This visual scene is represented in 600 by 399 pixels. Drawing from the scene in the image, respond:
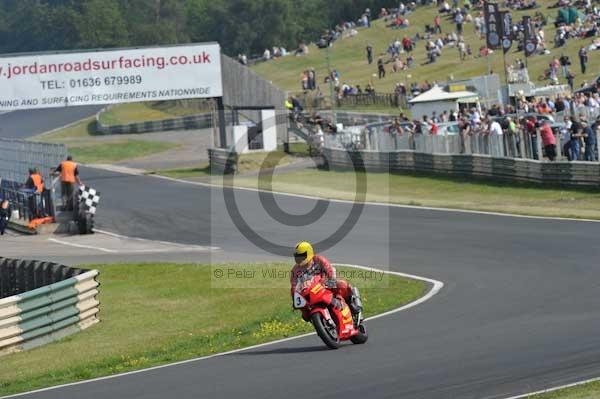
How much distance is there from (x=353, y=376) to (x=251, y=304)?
6.81 meters

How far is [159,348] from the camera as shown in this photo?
14789mm

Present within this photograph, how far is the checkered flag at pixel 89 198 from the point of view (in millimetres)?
31188

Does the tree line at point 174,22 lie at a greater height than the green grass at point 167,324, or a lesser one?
greater

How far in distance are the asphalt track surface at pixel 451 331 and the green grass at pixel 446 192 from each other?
A: 6.25 ft

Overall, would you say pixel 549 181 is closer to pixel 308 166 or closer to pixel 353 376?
pixel 308 166

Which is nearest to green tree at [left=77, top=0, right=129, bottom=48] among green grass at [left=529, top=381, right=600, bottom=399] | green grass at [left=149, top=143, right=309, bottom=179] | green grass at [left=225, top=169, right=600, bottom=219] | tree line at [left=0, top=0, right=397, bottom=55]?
tree line at [left=0, top=0, right=397, bottom=55]

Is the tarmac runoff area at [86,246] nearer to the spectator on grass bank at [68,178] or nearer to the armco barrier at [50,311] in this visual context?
the spectator on grass bank at [68,178]

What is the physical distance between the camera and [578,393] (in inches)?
384

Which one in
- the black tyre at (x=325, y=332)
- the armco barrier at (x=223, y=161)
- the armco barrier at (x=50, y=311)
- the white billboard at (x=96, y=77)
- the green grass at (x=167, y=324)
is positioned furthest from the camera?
the armco barrier at (x=223, y=161)

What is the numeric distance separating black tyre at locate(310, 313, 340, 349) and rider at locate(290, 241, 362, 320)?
0.30m

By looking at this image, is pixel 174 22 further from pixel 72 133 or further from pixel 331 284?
pixel 331 284

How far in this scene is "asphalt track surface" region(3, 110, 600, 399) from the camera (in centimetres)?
1079

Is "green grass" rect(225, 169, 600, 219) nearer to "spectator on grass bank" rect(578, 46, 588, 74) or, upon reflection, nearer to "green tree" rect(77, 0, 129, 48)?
"spectator on grass bank" rect(578, 46, 588, 74)

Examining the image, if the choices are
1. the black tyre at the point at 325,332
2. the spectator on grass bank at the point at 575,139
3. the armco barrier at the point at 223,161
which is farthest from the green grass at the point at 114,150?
the black tyre at the point at 325,332
